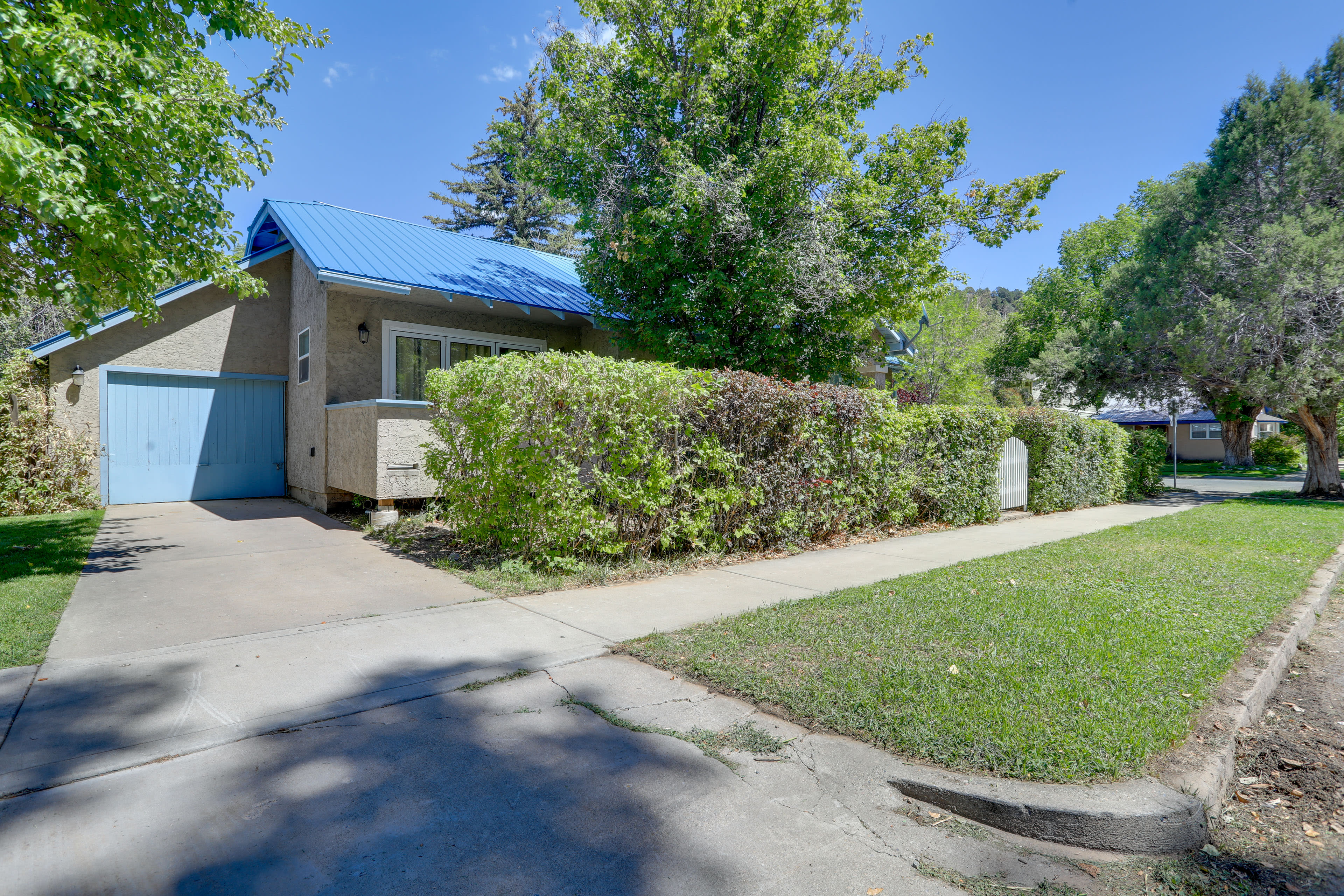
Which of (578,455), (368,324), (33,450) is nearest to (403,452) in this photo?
(368,324)

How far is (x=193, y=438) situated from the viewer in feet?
40.9

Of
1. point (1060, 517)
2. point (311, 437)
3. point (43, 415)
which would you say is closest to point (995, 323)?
point (1060, 517)

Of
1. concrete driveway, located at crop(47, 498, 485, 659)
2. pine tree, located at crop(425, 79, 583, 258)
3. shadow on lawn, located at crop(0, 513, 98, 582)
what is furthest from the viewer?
pine tree, located at crop(425, 79, 583, 258)

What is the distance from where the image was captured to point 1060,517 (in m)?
12.8

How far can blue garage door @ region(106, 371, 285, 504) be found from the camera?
1183cm

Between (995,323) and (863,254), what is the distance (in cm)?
2961

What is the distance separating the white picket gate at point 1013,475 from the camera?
12438 millimetres

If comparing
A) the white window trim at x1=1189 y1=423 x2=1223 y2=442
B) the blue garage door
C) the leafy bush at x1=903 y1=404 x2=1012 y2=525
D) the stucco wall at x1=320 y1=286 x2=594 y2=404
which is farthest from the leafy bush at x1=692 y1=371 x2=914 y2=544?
the white window trim at x1=1189 y1=423 x2=1223 y2=442

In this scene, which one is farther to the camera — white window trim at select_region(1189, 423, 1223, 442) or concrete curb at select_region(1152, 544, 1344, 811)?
white window trim at select_region(1189, 423, 1223, 442)

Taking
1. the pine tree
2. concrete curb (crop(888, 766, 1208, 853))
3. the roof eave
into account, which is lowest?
concrete curb (crop(888, 766, 1208, 853))

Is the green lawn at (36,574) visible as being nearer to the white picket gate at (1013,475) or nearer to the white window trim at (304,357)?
the white window trim at (304,357)

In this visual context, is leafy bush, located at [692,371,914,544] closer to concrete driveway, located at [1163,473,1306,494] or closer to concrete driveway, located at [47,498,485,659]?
concrete driveway, located at [47,498,485,659]

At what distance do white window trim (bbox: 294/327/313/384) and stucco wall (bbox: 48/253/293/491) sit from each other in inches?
27.8

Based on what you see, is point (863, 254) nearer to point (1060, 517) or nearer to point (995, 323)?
point (1060, 517)
